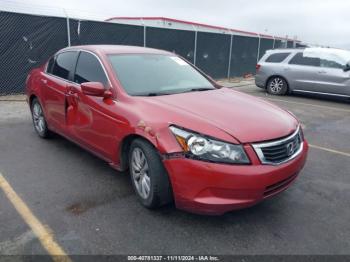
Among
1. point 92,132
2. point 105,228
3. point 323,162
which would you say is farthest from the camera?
point 323,162

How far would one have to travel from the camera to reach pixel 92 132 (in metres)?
3.84

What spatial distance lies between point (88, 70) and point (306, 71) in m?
8.39

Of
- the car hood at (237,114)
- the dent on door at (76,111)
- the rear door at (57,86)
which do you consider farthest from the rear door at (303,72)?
the dent on door at (76,111)

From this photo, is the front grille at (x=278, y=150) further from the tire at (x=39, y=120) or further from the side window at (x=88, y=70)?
the tire at (x=39, y=120)

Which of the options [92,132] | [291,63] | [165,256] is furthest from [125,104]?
[291,63]

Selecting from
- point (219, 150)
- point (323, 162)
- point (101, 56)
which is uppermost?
point (101, 56)

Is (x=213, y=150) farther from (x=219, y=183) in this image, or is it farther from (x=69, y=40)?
(x=69, y=40)

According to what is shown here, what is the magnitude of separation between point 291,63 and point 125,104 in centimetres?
902

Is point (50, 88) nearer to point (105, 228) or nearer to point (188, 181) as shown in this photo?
point (105, 228)

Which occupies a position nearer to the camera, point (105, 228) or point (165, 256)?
point (165, 256)

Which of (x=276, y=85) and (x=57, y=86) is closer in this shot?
(x=57, y=86)

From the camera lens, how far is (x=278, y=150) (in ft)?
9.52

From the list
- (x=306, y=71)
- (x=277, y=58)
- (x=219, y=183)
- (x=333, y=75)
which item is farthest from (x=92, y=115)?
(x=277, y=58)

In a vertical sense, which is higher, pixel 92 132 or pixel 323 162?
pixel 92 132
